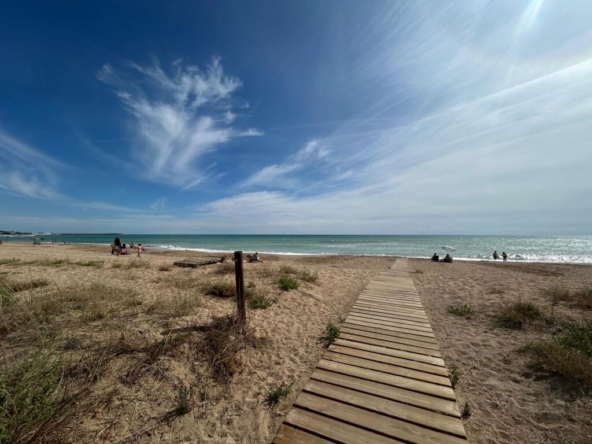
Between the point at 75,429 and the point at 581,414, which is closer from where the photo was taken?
the point at 75,429

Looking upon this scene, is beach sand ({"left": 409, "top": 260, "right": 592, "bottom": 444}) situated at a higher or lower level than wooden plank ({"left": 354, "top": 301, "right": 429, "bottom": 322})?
lower

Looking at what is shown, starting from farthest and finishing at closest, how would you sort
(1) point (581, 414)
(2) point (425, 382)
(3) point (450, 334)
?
(3) point (450, 334) → (2) point (425, 382) → (1) point (581, 414)

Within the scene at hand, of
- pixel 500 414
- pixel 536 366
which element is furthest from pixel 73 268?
pixel 536 366

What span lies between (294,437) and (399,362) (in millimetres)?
2209

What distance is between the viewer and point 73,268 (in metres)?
11.2

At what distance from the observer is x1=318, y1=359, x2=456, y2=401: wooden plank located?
317 cm

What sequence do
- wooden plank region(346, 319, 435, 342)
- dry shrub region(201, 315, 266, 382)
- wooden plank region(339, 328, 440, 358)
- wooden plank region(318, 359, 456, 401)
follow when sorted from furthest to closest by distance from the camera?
1. wooden plank region(346, 319, 435, 342)
2. wooden plank region(339, 328, 440, 358)
3. dry shrub region(201, 315, 266, 382)
4. wooden plank region(318, 359, 456, 401)

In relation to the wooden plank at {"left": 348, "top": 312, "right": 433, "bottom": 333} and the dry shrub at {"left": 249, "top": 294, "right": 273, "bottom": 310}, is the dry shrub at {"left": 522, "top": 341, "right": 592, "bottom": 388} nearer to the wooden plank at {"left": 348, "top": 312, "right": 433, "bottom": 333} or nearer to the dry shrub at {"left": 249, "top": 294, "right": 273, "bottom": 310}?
the wooden plank at {"left": 348, "top": 312, "right": 433, "bottom": 333}

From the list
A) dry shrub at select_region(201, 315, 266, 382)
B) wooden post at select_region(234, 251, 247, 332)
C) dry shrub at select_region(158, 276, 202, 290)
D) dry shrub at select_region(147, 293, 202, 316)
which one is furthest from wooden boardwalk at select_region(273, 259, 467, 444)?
dry shrub at select_region(158, 276, 202, 290)

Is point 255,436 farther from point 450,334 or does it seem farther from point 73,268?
point 73,268

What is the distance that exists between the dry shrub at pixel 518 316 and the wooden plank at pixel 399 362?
3724 millimetres

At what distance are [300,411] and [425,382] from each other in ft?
6.16

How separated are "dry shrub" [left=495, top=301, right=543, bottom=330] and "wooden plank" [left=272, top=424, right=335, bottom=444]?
6060 millimetres

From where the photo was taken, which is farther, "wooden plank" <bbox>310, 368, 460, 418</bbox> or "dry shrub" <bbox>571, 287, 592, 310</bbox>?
"dry shrub" <bbox>571, 287, 592, 310</bbox>
